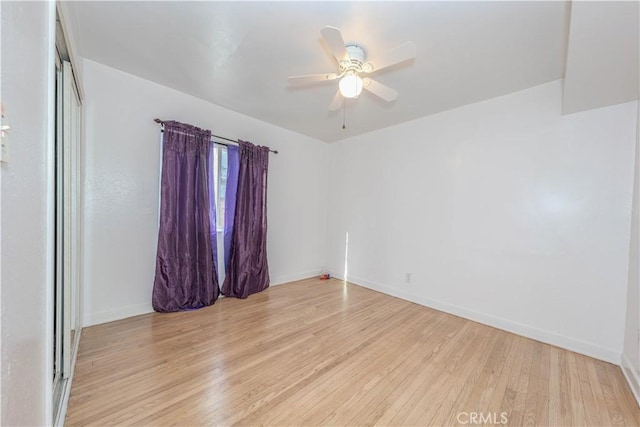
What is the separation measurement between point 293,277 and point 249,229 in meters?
1.24

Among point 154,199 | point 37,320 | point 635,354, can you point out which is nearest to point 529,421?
point 635,354

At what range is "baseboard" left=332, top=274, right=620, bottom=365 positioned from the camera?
7.11ft

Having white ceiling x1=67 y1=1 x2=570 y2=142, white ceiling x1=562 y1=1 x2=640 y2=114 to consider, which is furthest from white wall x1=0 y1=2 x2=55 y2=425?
white ceiling x1=562 y1=1 x2=640 y2=114

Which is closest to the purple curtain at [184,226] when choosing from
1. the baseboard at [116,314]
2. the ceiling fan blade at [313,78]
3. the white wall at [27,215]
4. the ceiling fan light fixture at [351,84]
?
the baseboard at [116,314]

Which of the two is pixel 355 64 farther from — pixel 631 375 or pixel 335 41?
pixel 631 375

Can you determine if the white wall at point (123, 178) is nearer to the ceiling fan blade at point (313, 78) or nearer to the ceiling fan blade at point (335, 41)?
the ceiling fan blade at point (313, 78)

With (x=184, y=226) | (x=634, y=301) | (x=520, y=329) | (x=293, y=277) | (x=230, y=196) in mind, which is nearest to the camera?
(x=634, y=301)

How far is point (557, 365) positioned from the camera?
207 centimetres

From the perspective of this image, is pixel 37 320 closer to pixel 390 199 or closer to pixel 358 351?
pixel 358 351

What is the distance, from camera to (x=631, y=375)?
1836 mm

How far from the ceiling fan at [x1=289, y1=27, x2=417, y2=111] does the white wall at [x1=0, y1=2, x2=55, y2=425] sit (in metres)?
1.31

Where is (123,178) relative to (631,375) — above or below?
above

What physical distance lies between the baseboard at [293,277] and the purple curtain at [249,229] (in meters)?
0.29

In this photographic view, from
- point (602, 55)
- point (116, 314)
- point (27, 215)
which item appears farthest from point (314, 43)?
point (116, 314)
